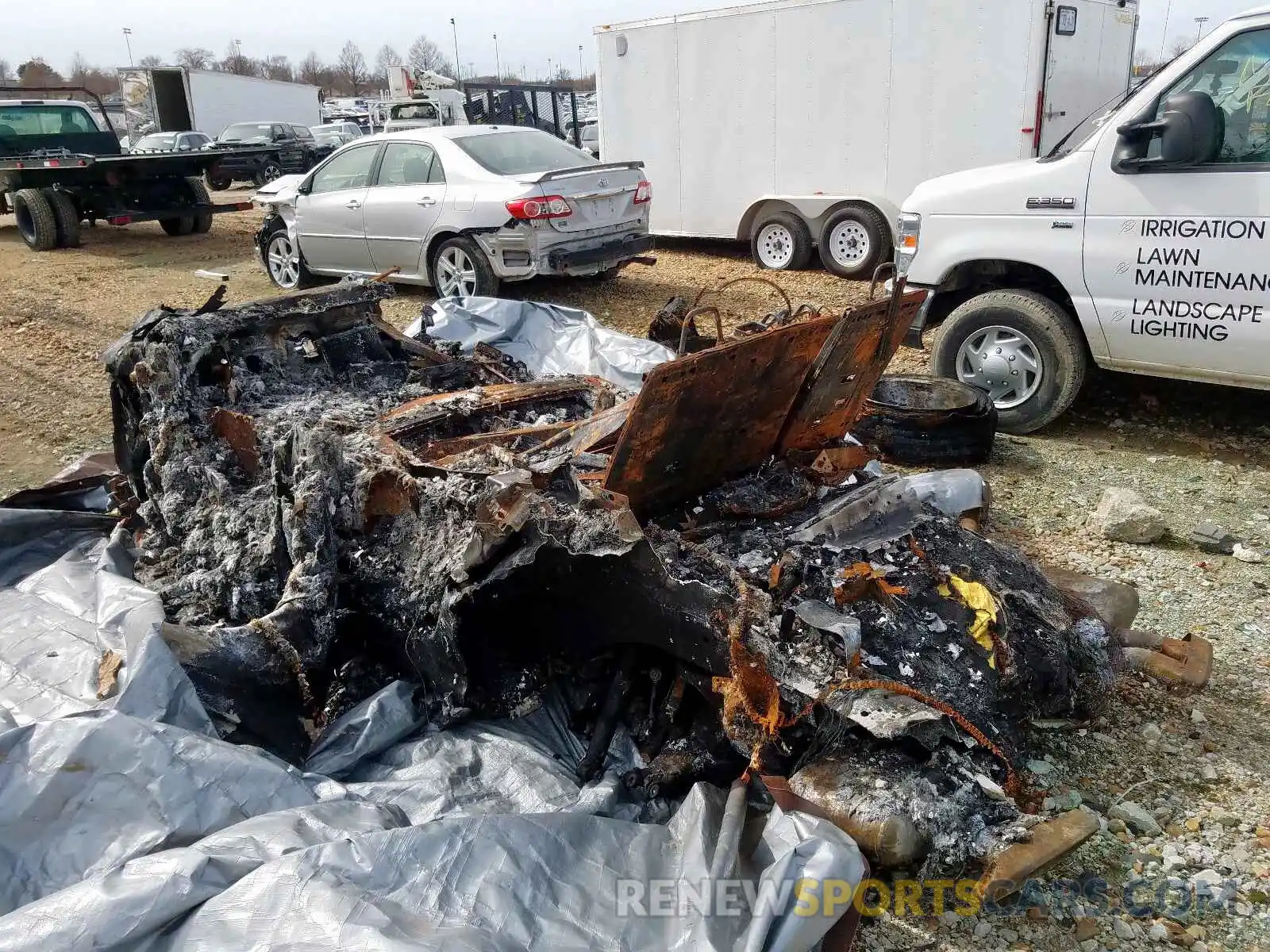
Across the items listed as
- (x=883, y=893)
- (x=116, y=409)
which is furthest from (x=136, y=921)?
(x=116, y=409)

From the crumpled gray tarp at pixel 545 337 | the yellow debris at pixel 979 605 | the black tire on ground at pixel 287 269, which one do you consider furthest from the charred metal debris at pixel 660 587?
the black tire on ground at pixel 287 269

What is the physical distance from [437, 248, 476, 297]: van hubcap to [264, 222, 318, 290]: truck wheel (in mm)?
2294

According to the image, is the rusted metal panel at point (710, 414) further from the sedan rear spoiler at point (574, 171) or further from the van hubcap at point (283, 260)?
the van hubcap at point (283, 260)

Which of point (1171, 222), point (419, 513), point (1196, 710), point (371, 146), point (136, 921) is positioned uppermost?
point (371, 146)

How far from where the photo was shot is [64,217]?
13078mm

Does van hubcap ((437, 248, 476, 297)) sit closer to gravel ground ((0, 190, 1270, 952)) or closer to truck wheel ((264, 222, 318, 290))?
gravel ground ((0, 190, 1270, 952))

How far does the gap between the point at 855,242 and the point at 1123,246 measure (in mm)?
5003

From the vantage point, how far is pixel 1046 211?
534 centimetres

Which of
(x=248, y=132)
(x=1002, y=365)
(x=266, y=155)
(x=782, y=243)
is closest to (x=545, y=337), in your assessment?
(x=1002, y=365)

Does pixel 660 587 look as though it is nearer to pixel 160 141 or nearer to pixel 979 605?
pixel 979 605

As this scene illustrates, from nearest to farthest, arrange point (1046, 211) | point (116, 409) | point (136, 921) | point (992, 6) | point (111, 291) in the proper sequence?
point (136, 921), point (116, 409), point (1046, 211), point (992, 6), point (111, 291)

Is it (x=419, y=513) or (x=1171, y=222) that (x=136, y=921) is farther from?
(x=1171, y=222)

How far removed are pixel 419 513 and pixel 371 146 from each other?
7.45m

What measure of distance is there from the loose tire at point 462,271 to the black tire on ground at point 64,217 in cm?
Answer: 765
